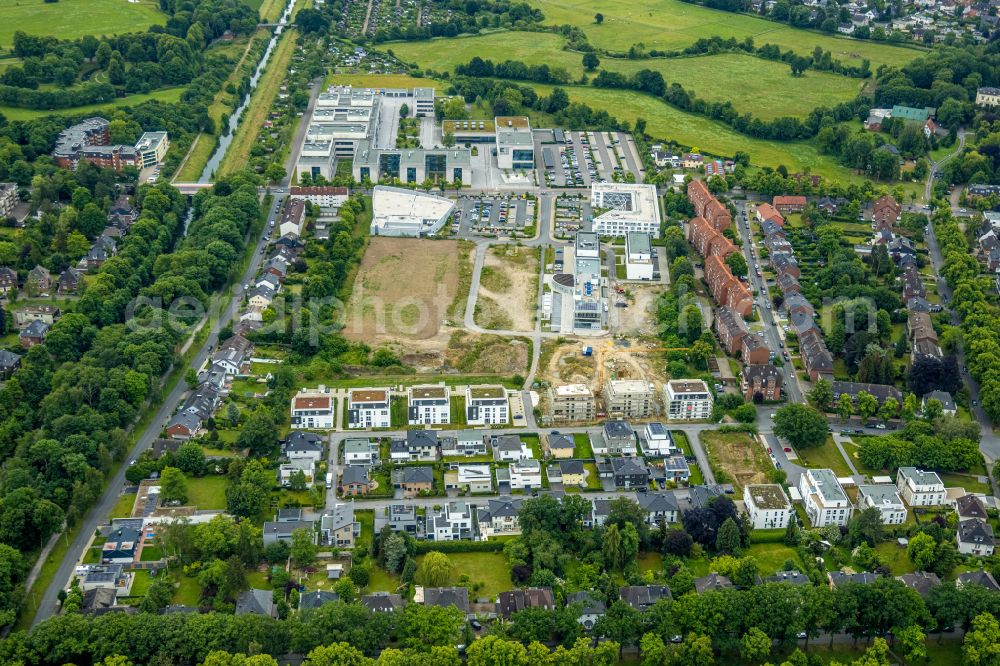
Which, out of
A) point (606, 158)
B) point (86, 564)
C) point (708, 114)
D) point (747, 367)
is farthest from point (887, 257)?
point (86, 564)

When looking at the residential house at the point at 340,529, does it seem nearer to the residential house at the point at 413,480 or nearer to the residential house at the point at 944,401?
the residential house at the point at 413,480

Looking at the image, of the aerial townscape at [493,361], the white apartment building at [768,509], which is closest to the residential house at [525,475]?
the aerial townscape at [493,361]

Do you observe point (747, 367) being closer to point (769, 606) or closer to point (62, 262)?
point (769, 606)

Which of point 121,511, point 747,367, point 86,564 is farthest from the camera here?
point 747,367

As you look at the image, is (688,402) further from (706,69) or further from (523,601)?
(706,69)

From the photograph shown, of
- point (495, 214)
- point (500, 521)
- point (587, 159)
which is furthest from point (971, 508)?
point (587, 159)

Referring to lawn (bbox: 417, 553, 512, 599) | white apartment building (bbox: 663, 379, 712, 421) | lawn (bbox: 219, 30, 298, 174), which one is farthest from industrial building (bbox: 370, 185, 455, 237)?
lawn (bbox: 417, 553, 512, 599)
